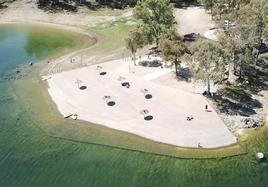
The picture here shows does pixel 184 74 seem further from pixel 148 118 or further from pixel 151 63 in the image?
pixel 148 118

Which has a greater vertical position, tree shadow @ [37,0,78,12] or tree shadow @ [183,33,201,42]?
tree shadow @ [37,0,78,12]

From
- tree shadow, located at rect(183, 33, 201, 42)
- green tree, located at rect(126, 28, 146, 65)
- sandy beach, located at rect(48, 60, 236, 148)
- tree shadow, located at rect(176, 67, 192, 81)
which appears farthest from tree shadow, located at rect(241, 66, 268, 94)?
green tree, located at rect(126, 28, 146, 65)

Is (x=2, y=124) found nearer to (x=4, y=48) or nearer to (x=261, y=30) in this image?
(x=4, y=48)

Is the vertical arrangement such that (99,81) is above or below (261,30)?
below

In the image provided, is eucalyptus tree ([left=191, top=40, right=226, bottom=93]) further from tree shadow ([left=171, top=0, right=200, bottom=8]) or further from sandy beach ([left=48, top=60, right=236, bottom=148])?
tree shadow ([left=171, top=0, right=200, bottom=8])

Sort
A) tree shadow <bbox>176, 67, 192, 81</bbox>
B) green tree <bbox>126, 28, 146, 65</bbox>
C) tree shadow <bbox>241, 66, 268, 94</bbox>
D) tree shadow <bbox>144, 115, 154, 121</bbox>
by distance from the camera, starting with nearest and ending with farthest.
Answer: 1. tree shadow <bbox>144, 115, 154, 121</bbox>
2. tree shadow <bbox>241, 66, 268, 94</bbox>
3. tree shadow <bbox>176, 67, 192, 81</bbox>
4. green tree <bbox>126, 28, 146, 65</bbox>

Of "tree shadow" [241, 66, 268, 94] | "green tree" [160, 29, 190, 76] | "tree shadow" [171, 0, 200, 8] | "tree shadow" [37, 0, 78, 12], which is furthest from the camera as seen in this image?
"tree shadow" [37, 0, 78, 12]

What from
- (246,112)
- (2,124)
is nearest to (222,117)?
(246,112)

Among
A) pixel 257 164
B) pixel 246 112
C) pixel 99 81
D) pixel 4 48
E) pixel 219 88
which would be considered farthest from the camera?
pixel 4 48
